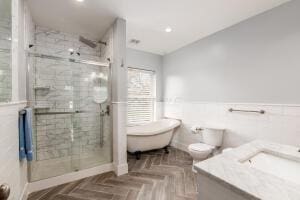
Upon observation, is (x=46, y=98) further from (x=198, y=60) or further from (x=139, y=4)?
(x=198, y=60)

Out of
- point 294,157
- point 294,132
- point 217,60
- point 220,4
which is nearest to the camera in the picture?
point 294,157

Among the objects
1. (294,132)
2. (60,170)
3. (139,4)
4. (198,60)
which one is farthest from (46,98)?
(294,132)

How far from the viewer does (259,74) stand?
7.13ft

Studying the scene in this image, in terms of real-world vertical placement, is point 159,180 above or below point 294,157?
below

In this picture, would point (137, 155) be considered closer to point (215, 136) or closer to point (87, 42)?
point (215, 136)

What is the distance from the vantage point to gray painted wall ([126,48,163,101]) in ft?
11.8

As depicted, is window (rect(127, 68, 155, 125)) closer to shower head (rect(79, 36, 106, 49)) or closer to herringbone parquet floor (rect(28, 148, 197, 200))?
shower head (rect(79, 36, 106, 49))

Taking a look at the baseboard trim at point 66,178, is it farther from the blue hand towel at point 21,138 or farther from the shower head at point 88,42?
the shower head at point 88,42

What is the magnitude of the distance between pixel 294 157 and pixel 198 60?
233cm

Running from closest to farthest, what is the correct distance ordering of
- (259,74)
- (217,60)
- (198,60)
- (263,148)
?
(263,148)
(259,74)
(217,60)
(198,60)

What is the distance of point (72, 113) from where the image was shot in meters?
2.57

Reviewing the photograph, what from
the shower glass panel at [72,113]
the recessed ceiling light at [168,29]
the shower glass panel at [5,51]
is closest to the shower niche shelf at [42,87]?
the shower glass panel at [72,113]

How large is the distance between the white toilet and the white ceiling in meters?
1.88

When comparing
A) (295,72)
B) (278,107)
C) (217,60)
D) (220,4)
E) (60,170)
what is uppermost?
(220,4)
